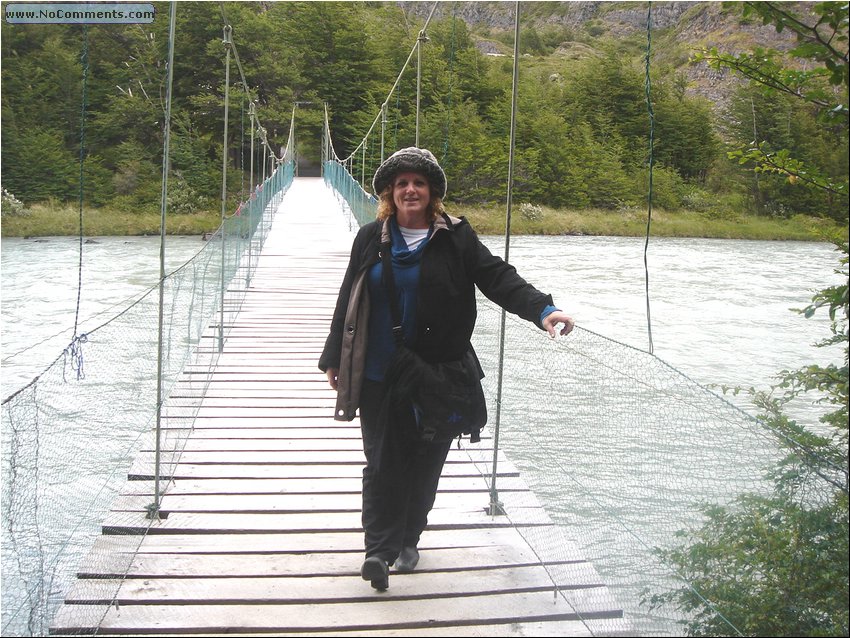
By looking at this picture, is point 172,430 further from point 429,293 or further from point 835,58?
point 835,58

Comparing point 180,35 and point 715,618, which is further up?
point 180,35

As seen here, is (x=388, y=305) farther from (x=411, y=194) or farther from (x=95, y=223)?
(x=95, y=223)

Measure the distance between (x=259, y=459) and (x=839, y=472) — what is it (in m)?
1.87

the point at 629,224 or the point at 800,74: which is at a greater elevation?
the point at 800,74

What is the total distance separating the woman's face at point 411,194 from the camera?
185 cm

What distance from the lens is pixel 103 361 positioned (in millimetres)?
4227

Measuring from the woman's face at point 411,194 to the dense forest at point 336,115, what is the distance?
54.2 feet

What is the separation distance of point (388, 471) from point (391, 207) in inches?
21.4

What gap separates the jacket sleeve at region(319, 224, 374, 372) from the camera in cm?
189

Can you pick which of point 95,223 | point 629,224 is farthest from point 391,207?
point 629,224

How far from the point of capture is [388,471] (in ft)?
6.10

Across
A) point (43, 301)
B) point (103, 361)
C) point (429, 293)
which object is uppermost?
point (429, 293)

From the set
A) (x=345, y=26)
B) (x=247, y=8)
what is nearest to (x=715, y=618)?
(x=247, y=8)

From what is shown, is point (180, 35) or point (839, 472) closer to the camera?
point (839, 472)
